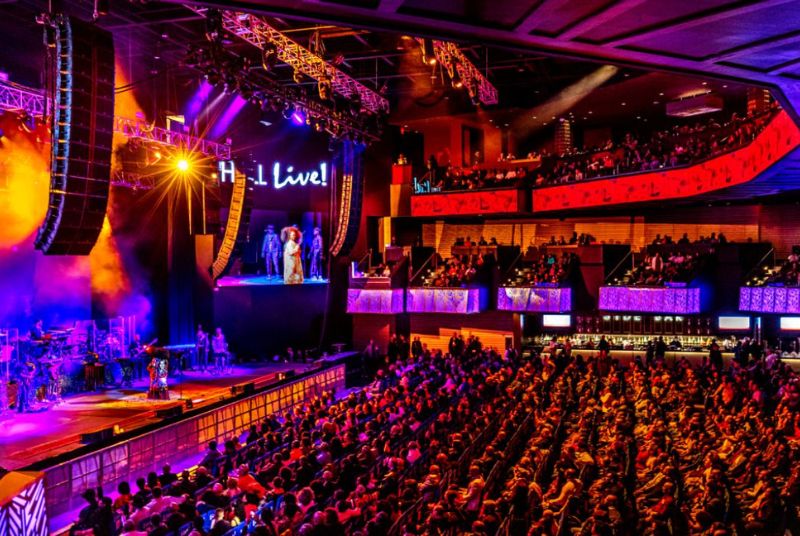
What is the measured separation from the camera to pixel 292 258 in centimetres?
2578

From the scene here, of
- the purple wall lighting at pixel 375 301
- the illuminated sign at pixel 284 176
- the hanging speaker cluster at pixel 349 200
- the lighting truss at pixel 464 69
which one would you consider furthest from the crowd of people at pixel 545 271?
the illuminated sign at pixel 284 176

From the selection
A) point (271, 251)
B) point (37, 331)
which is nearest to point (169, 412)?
point (37, 331)

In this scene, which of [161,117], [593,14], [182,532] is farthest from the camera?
[161,117]

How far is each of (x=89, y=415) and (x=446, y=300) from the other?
1349 centimetres

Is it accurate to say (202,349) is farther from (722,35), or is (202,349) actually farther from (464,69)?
(722,35)

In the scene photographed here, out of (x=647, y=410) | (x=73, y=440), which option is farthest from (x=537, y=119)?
(x=73, y=440)

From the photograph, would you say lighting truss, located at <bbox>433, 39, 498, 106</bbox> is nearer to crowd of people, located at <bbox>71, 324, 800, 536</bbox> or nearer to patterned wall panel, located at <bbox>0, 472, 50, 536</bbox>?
crowd of people, located at <bbox>71, 324, 800, 536</bbox>

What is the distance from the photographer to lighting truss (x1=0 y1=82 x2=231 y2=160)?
14.9 m

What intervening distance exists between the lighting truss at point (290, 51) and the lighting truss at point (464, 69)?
2771 millimetres

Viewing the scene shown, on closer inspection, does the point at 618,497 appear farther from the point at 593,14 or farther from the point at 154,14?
the point at 154,14

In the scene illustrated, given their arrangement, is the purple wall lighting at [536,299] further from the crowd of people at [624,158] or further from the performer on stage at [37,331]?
the performer on stage at [37,331]

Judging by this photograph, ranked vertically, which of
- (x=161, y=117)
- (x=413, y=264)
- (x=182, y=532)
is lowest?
(x=182, y=532)

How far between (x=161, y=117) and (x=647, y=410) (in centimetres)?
1567

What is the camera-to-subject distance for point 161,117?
71.9 ft
